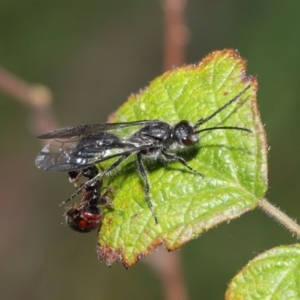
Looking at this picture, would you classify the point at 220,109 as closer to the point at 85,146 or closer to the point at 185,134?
the point at 185,134

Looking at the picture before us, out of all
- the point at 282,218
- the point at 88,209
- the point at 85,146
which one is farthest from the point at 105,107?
the point at 282,218

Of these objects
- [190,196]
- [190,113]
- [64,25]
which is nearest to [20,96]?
[190,113]

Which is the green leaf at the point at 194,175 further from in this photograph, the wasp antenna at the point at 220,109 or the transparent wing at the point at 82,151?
the transparent wing at the point at 82,151

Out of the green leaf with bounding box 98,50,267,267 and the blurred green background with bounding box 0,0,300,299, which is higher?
the blurred green background with bounding box 0,0,300,299

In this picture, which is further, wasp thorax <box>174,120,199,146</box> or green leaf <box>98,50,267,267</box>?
wasp thorax <box>174,120,199,146</box>

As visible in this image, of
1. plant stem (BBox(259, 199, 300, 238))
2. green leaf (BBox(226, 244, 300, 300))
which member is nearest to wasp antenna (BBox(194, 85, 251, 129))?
plant stem (BBox(259, 199, 300, 238))

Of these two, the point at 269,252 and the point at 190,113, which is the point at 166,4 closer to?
the point at 190,113

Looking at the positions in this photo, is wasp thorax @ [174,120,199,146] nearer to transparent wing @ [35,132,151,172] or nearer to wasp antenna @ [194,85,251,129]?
wasp antenna @ [194,85,251,129]

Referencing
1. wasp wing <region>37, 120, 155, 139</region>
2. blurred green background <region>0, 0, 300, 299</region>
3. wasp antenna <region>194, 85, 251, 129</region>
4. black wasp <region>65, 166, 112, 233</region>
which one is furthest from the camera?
blurred green background <region>0, 0, 300, 299</region>
